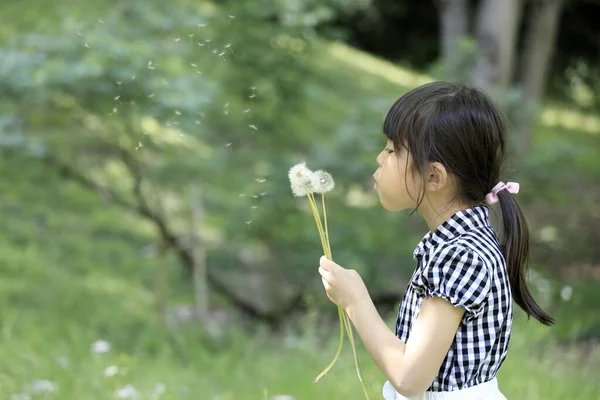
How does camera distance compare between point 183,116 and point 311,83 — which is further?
point 311,83

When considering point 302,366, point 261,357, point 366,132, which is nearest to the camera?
point 302,366

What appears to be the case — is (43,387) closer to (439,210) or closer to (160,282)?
(439,210)

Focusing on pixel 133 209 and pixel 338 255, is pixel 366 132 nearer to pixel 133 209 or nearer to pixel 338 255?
pixel 338 255

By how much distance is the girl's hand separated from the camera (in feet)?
3.97

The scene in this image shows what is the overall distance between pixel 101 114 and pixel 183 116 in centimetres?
50

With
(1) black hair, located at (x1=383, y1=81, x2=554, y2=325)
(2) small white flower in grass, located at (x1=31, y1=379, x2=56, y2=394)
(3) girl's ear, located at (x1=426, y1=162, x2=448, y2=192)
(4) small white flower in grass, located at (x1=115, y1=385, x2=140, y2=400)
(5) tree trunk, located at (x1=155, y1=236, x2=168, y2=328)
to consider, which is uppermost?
(1) black hair, located at (x1=383, y1=81, x2=554, y2=325)

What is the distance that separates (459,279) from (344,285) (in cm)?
19

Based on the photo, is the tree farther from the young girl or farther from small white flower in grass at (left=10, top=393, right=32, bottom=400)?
the young girl

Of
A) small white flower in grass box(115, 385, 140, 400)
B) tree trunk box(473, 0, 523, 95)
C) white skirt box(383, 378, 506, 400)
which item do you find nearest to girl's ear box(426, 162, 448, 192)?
white skirt box(383, 378, 506, 400)

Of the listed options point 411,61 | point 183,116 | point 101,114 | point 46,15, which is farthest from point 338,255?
point 411,61

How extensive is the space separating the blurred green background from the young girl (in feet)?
5.56

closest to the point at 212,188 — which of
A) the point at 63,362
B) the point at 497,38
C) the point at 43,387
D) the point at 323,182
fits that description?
the point at 63,362

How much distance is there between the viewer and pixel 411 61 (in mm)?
7559

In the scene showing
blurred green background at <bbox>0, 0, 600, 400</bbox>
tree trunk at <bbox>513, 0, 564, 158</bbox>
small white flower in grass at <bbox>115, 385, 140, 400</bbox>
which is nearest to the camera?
small white flower in grass at <bbox>115, 385, 140, 400</bbox>
